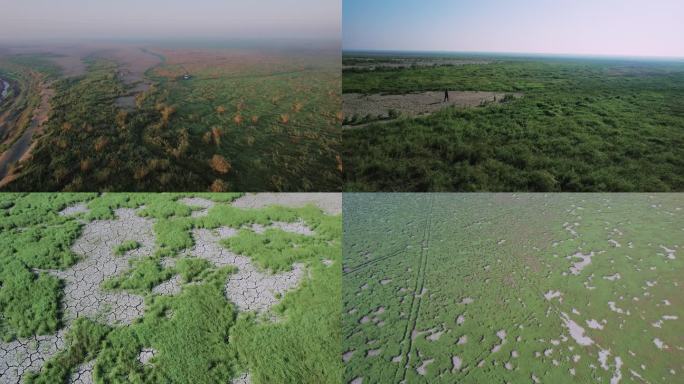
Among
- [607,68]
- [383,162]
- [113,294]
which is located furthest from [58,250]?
[607,68]

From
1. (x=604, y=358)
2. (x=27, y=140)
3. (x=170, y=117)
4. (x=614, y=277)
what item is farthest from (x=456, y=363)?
(x=27, y=140)

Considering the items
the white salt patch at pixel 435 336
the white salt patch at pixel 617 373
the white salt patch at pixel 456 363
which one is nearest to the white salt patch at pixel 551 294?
the white salt patch at pixel 617 373

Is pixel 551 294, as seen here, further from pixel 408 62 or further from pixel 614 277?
pixel 408 62

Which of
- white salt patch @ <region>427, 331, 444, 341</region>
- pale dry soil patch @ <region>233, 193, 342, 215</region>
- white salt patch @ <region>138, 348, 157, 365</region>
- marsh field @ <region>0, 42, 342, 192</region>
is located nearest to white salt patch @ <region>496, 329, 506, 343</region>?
white salt patch @ <region>427, 331, 444, 341</region>

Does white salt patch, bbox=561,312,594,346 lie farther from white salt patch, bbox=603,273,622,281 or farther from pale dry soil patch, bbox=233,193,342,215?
pale dry soil patch, bbox=233,193,342,215

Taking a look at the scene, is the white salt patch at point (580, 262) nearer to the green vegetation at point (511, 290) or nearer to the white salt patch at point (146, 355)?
the green vegetation at point (511, 290)

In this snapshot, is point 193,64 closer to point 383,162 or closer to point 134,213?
point 134,213
